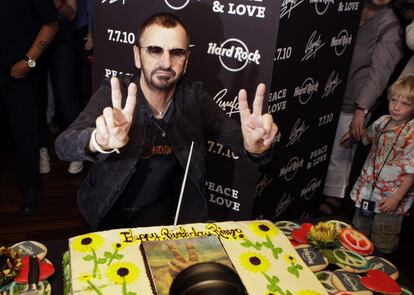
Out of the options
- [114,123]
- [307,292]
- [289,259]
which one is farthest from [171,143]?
[307,292]

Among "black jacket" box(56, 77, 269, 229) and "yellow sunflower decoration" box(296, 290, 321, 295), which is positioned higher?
"black jacket" box(56, 77, 269, 229)

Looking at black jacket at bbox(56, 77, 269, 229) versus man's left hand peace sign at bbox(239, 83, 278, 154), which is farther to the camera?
black jacket at bbox(56, 77, 269, 229)

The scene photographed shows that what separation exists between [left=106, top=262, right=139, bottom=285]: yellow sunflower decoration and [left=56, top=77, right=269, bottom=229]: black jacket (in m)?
0.49

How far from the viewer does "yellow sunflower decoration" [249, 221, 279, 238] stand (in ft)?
5.69

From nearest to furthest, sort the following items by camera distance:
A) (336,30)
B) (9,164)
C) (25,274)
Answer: (25,274) → (336,30) → (9,164)

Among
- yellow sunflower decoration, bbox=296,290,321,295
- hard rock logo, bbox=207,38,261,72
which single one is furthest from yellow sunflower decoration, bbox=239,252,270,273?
hard rock logo, bbox=207,38,261,72

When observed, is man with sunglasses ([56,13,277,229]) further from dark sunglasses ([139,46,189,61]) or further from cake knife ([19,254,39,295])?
cake knife ([19,254,39,295])

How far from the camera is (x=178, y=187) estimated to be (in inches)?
91.4

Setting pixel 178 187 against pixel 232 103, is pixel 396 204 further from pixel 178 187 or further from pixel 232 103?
pixel 178 187

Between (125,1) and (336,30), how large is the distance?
1.47 m

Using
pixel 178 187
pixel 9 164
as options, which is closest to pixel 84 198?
pixel 178 187

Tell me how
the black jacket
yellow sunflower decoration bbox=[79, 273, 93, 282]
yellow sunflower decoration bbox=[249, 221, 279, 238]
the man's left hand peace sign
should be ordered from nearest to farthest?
yellow sunflower decoration bbox=[79, 273, 93, 282], yellow sunflower decoration bbox=[249, 221, 279, 238], the man's left hand peace sign, the black jacket

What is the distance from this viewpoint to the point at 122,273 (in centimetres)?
143

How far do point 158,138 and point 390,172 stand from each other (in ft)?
5.36
